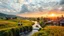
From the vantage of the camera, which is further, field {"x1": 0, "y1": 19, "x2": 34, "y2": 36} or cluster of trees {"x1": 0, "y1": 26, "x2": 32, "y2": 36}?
field {"x1": 0, "y1": 19, "x2": 34, "y2": 36}

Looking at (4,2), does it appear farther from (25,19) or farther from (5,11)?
(25,19)

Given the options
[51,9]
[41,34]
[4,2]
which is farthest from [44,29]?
[4,2]

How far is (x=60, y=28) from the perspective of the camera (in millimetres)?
10062

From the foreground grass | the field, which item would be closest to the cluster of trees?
the field

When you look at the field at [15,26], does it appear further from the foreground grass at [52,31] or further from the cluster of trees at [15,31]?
the foreground grass at [52,31]

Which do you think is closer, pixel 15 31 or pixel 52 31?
pixel 52 31

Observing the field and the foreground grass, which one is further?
the field

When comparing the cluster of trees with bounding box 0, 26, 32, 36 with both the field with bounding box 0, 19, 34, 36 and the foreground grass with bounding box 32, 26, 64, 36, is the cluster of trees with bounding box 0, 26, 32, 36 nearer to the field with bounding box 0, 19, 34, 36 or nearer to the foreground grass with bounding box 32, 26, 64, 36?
the field with bounding box 0, 19, 34, 36

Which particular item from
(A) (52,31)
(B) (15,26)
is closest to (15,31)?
(B) (15,26)

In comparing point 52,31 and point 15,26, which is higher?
point 15,26

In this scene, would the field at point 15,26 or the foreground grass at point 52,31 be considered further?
the field at point 15,26

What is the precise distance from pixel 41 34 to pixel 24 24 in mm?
1263

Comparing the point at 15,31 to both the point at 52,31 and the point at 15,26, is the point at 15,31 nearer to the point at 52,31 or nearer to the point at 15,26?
the point at 15,26

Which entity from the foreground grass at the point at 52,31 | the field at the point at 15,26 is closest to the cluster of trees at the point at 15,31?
the field at the point at 15,26
